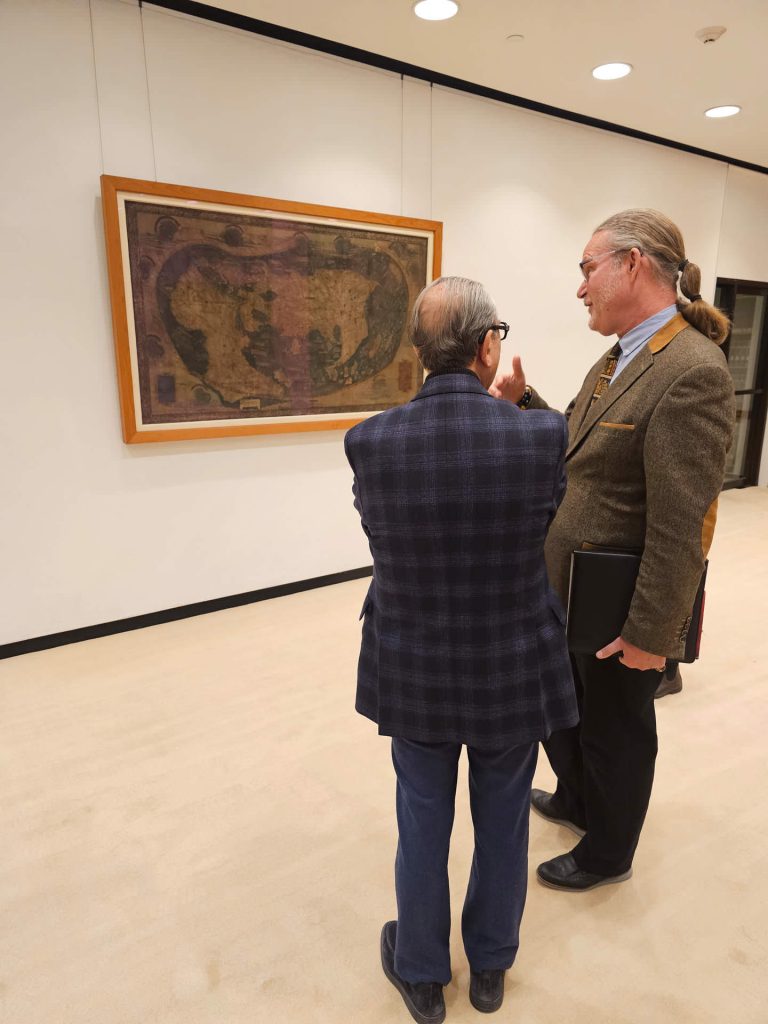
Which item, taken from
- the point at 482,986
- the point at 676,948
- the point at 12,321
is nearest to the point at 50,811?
the point at 482,986

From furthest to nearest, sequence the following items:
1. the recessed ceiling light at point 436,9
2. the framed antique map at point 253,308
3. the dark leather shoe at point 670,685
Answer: the framed antique map at point 253,308 → the recessed ceiling light at point 436,9 → the dark leather shoe at point 670,685

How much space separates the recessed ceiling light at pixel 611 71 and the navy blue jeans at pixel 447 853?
371cm

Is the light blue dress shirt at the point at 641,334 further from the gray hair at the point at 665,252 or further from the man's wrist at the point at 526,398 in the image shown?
the man's wrist at the point at 526,398

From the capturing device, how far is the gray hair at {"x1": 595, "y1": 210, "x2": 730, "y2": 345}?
4.73 feet

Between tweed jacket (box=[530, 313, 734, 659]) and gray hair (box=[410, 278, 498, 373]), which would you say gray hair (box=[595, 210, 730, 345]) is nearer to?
tweed jacket (box=[530, 313, 734, 659])

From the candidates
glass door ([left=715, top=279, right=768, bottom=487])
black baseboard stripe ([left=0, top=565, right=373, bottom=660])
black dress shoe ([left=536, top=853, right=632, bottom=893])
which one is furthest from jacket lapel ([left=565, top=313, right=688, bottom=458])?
glass door ([left=715, top=279, right=768, bottom=487])

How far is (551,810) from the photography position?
6.49 feet

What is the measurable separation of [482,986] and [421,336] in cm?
129

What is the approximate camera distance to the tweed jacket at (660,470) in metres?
1.30

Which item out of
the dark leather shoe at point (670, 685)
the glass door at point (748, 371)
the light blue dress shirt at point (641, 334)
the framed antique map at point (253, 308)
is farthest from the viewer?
the glass door at point (748, 371)

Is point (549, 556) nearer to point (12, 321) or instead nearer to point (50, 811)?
point (50, 811)

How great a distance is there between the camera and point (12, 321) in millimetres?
2799

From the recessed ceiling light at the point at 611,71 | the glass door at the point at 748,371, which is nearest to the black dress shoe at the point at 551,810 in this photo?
the recessed ceiling light at the point at 611,71

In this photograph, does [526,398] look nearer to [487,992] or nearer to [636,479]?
[636,479]
